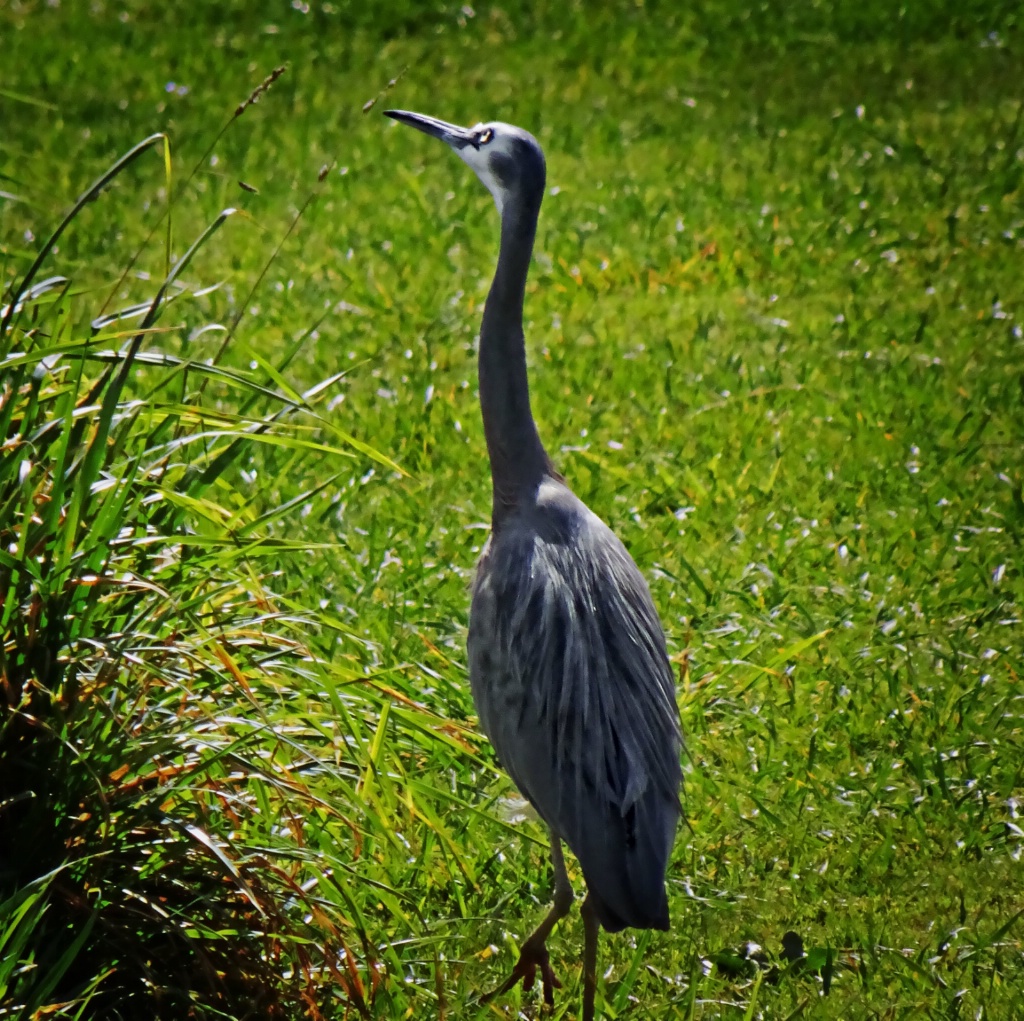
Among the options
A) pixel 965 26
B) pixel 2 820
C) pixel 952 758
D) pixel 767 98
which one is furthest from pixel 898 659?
pixel 965 26

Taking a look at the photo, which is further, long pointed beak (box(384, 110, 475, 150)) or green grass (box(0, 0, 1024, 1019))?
long pointed beak (box(384, 110, 475, 150))

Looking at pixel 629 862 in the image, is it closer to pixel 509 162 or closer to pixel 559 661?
pixel 559 661

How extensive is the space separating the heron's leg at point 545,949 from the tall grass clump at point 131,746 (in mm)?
461

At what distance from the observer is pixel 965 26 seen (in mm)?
11742

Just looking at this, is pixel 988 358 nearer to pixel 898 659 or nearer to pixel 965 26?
pixel 898 659

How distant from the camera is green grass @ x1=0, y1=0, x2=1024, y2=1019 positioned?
129 inches

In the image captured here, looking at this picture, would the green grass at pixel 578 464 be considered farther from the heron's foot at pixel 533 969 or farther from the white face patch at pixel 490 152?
the white face patch at pixel 490 152

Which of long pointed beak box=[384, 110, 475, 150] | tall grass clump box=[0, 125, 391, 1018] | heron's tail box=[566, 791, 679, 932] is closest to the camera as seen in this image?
tall grass clump box=[0, 125, 391, 1018]

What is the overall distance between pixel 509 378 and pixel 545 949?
1.43 metres

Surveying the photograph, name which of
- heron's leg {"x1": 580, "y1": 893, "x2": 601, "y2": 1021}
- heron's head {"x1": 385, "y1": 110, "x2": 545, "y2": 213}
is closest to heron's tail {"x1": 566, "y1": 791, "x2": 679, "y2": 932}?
heron's leg {"x1": 580, "y1": 893, "x2": 601, "y2": 1021}

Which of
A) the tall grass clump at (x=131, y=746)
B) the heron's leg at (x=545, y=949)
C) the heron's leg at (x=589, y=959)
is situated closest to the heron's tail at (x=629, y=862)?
the heron's leg at (x=589, y=959)

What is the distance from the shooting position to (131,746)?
3.02 metres

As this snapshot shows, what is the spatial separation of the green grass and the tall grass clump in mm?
21

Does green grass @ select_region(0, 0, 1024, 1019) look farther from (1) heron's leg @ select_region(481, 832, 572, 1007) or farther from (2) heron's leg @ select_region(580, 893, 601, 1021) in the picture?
(2) heron's leg @ select_region(580, 893, 601, 1021)
